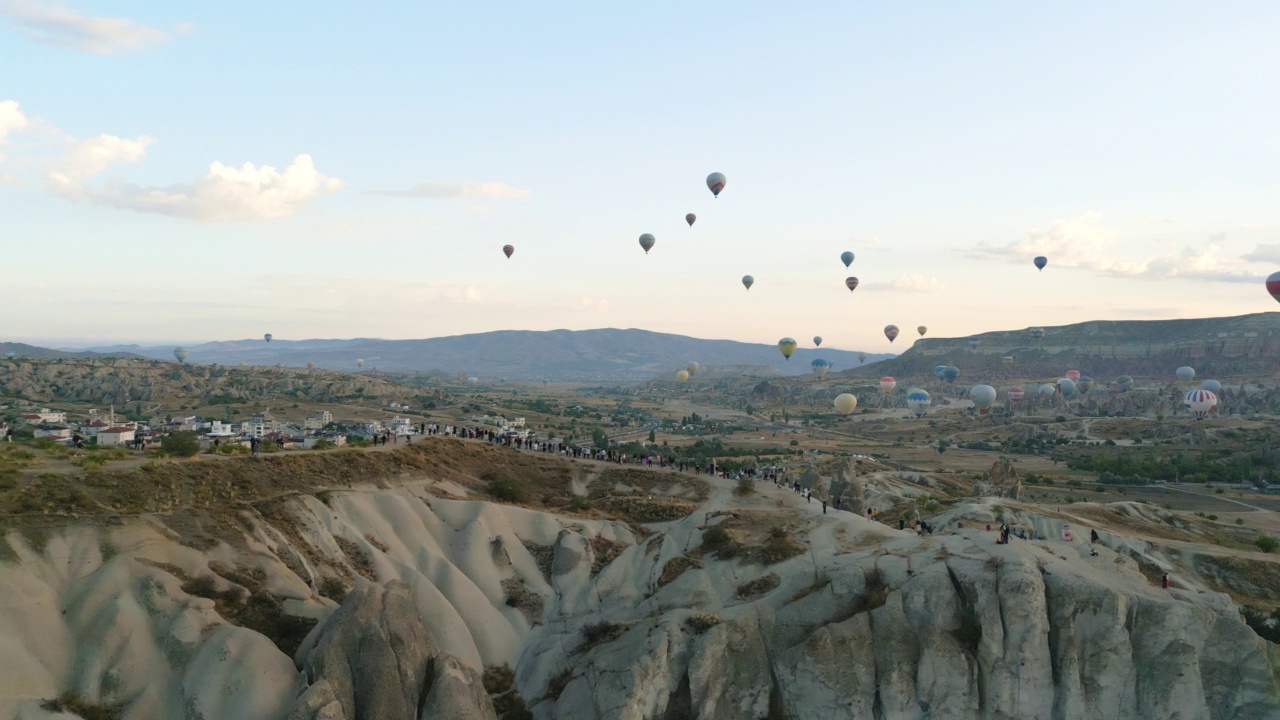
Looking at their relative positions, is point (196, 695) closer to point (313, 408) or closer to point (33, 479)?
point (33, 479)

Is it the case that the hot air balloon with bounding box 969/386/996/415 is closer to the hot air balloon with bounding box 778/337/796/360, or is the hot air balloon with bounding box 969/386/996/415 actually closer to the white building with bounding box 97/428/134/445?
the hot air balloon with bounding box 778/337/796/360

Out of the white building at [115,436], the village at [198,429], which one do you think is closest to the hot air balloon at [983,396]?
the village at [198,429]

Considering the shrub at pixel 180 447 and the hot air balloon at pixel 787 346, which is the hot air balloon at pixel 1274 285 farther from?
the shrub at pixel 180 447

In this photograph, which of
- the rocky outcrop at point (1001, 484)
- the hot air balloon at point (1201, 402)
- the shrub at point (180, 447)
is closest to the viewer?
the shrub at point (180, 447)

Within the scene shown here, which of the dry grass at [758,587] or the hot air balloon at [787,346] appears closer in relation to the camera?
the dry grass at [758,587]

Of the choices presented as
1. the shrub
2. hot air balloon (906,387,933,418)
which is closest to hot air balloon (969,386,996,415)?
hot air balloon (906,387,933,418)

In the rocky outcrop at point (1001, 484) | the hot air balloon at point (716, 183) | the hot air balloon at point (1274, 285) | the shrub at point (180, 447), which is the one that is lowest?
the rocky outcrop at point (1001, 484)
